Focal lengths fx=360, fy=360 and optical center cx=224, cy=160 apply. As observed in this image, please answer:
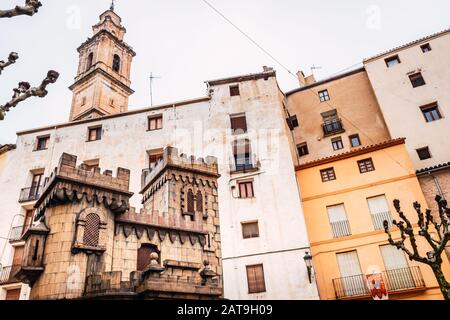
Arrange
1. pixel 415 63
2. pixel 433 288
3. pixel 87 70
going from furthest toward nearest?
1. pixel 87 70
2. pixel 415 63
3. pixel 433 288

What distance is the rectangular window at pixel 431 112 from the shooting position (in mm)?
25031

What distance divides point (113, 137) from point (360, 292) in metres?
21.0

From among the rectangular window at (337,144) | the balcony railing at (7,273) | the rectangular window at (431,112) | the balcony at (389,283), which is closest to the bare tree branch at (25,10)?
the balcony at (389,283)

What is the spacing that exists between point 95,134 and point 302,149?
17.2m

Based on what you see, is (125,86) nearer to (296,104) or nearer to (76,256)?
(296,104)

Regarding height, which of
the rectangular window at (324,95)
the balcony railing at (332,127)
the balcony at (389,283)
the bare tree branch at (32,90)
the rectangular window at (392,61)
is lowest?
the balcony at (389,283)

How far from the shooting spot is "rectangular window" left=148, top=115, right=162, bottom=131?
95.7 feet

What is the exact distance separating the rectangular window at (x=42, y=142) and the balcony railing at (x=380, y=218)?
25616mm

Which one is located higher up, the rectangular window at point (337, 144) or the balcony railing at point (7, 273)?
the rectangular window at point (337, 144)

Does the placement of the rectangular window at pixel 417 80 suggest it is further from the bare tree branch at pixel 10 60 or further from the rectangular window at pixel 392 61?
the bare tree branch at pixel 10 60

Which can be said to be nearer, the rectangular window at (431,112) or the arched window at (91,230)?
the arched window at (91,230)

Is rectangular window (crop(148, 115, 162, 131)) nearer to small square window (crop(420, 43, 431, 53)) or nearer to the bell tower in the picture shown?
the bell tower
